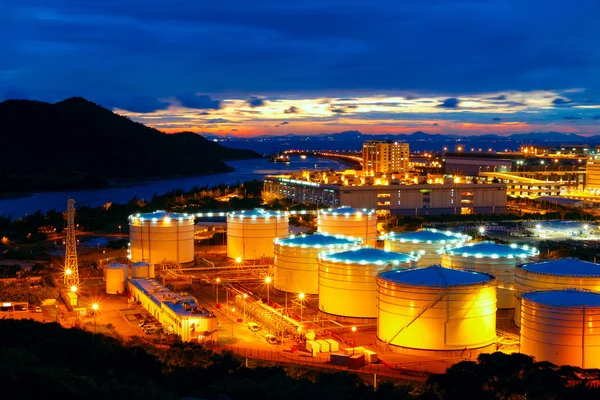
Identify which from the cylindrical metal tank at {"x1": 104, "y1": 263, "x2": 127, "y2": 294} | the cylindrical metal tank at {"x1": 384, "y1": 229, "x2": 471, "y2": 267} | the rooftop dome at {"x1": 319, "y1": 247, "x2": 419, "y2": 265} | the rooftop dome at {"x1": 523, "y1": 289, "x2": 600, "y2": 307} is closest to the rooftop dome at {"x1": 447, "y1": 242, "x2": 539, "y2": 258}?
the cylindrical metal tank at {"x1": 384, "y1": 229, "x2": 471, "y2": 267}

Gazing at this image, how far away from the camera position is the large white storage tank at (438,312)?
15.3 metres

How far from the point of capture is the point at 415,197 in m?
46.2

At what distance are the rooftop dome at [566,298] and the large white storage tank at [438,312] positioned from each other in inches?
38.3

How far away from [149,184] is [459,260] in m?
80.0

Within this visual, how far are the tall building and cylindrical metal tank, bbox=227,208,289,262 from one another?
4869cm

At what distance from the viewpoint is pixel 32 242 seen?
3222 cm

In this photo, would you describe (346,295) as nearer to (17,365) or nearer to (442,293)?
(442,293)

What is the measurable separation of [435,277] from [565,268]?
369cm

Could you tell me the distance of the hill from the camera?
101 m

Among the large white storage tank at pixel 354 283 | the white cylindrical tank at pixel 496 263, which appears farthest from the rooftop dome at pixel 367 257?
the white cylindrical tank at pixel 496 263

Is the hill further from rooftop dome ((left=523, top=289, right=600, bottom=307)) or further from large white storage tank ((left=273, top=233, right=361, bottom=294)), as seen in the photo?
rooftop dome ((left=523, top=289, right=600, bottom=307))

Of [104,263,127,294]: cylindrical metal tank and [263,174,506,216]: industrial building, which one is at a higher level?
[263,174,506,216]: industrial building

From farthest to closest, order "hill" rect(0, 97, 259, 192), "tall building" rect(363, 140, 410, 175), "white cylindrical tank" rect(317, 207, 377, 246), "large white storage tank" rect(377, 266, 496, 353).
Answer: "hill" rect(0, 97, 259, 192)
"tall building" rect(363, 140, 410, 175)
"white cylindrical tank" rect(317, 207, 377, 246)
"large white storage tank" rect(377, 266, 496, 353)

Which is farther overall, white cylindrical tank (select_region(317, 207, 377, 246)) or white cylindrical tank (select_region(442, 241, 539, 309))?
white cylindrical tank (select_region(317, 207, 377, 246))
